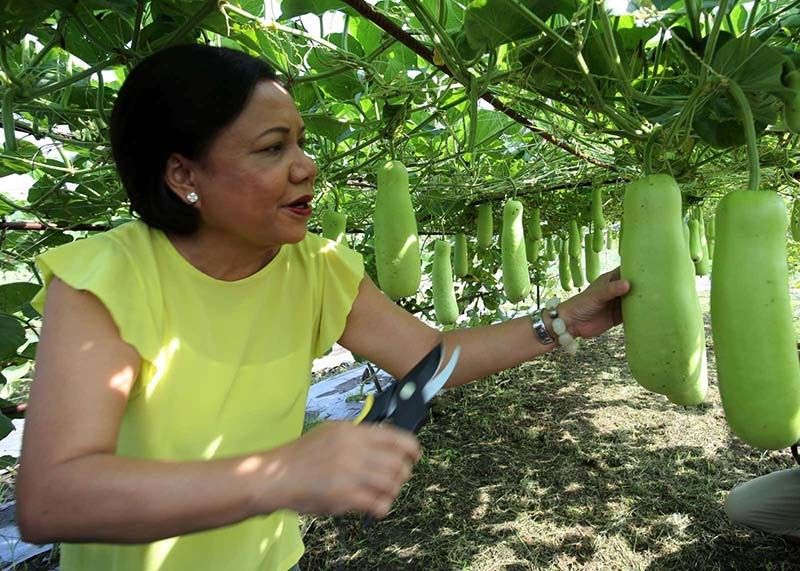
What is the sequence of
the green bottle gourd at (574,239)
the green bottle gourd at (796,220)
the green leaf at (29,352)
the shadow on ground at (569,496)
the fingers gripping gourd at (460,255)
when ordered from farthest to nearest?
the green bottle gourd at (574,239) < the fingers gripping gourd at (460,255) < the green bottle gourd at (796,220) < the shadow on ground at (569,496) < the green leaf at (29,352)

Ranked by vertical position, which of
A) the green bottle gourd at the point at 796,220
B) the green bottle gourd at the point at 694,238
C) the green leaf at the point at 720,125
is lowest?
the green bottle gourd at the point at 694,238

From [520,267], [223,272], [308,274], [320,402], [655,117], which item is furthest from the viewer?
[320,402]

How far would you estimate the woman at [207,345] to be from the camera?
1.97ft

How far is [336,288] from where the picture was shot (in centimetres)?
115

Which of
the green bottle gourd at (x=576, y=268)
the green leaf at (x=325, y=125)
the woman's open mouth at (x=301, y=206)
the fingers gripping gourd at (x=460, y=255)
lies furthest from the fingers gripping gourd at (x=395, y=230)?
the green bottle gourd at (x=576, y=268)

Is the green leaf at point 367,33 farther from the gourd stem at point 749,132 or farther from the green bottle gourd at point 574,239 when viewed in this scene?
the green bottle gourd at point 574,239

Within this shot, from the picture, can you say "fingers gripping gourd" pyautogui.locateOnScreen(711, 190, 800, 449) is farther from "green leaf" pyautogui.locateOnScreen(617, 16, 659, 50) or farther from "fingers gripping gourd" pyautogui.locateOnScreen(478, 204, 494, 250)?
"fingers gripping gourd" pyautogui.locateOnScreen(478, 204, 494, 250)

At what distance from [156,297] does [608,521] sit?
237cm

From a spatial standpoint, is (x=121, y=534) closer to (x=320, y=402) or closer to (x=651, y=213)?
(x=651, y=213)

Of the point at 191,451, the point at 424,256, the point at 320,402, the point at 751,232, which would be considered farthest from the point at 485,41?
the point at 424,256

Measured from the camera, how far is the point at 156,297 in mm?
875

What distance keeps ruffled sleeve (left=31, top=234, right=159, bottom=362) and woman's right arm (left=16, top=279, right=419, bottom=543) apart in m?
0.17

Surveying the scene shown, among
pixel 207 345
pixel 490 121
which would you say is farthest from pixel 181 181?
pixel 490 121

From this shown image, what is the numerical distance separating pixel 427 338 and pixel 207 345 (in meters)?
0.43
